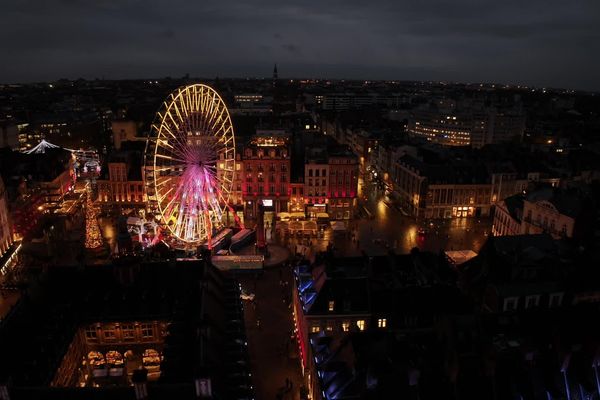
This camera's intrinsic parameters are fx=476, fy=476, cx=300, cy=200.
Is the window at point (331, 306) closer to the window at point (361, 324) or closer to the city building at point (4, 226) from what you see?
the window at point (361, 324)

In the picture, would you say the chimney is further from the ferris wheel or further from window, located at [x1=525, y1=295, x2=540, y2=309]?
window, located at [x1=525, y1=295, x2=540, y2=309]

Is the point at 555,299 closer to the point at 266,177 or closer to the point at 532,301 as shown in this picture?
the point at 532,301

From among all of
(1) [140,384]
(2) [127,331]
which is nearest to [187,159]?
(2) [127,331]

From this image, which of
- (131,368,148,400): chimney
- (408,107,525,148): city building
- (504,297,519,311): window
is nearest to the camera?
(131,368,148,400): chimney

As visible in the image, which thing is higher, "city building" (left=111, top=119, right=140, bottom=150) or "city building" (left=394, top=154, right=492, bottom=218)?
"city building" (left=111, top=119, right=140, bottom=150)

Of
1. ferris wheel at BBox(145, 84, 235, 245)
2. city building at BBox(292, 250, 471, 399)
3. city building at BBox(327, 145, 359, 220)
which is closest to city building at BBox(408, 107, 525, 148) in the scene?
city building at BBox(327, 145, 359, 220)

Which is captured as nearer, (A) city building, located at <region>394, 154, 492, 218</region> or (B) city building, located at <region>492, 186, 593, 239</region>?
(B) city building, located at <region>492, 186, 593, 239</region>
